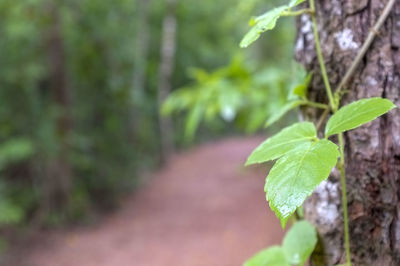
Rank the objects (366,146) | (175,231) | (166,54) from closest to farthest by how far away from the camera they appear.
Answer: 1. (366,146)
2. (175,231)
3. (166,54)

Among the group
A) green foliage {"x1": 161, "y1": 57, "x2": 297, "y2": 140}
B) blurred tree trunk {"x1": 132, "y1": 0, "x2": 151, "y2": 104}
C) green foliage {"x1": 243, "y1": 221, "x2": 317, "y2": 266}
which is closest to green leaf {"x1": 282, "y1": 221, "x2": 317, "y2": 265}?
green foliage {"x1": 243, "y1": 221, "x2": 317, "y2": 266}

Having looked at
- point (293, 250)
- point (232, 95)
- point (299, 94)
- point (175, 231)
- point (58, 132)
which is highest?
point (58, 132)

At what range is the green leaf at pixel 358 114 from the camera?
2.32ft

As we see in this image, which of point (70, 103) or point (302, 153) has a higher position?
point (70, 103)

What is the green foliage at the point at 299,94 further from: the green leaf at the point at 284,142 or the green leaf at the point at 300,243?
the green leaf at the point at 300,243

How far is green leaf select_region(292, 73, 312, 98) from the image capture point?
972 mm

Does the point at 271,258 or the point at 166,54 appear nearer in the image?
the point at 271,258

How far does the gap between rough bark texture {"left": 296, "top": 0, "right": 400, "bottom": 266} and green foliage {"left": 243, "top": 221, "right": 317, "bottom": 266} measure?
0.12 ft

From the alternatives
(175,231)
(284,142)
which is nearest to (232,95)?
(284,142)

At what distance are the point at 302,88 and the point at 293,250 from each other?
41cm

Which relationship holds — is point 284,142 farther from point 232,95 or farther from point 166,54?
point 166,54

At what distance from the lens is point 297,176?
656 mm

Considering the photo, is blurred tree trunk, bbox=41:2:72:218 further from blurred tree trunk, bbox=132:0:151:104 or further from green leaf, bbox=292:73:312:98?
green leaf, bbox=292:73:312:98

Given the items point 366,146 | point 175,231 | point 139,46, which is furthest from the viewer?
point 139,46
